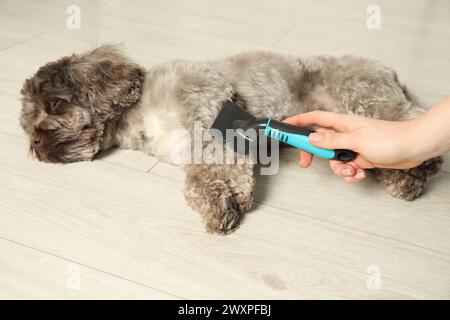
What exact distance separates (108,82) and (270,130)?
1.72ft

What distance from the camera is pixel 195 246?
46.2 inches

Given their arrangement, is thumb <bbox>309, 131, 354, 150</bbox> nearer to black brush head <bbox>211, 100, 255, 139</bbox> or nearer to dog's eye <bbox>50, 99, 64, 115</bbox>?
black brush head <bbox>211, 100, 255, 139</bbox>

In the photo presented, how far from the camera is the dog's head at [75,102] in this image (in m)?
1.38

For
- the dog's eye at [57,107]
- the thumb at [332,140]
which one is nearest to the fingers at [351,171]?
the thumb at [332,140]

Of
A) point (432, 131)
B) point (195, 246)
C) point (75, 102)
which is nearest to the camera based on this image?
point (432, 131)

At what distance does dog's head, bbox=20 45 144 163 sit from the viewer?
1.38 meters

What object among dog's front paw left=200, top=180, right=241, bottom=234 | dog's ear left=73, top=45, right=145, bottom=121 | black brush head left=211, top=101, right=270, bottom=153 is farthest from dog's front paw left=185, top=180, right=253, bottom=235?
dog's ear left=73, top=45, right=145, bottom=121

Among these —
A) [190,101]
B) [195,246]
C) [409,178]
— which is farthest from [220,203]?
[409,178]

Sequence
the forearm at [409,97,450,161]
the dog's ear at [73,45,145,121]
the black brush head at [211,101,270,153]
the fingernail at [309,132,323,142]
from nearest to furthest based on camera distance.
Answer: the forearm at [409,97,450,161]
the fingernail at [309,132,323,142]
the black brush head at [211,101,270,153]
the dog's ear at [73,45,145,121]

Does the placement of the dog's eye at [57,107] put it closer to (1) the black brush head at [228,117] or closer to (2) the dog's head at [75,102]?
(2) the dog's head at [75,102]

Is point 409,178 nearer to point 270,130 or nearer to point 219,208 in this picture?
point 270,130

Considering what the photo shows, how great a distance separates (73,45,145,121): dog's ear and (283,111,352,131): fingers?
1.59 ft

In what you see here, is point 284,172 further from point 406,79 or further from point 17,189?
point 406,79

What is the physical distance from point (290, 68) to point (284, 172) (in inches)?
14.1
